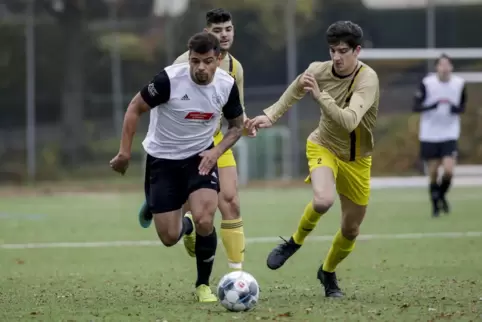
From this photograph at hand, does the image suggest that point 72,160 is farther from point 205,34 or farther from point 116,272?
point 205,34

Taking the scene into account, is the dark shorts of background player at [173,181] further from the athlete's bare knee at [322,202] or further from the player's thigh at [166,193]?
the athlete's bare knee at [322,202]

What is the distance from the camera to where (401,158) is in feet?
80.4

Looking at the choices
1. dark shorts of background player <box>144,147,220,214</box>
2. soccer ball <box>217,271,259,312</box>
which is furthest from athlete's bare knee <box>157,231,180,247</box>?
soccer ball <box>217,271,259,312</box>

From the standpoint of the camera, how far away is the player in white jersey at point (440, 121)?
53.9ft

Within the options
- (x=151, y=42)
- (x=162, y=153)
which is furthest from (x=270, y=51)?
(x=162, y=153)

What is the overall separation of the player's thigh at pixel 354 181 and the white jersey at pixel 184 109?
104 centimetres

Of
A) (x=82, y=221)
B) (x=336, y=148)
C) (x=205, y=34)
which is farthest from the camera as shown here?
(x=82, y=221)

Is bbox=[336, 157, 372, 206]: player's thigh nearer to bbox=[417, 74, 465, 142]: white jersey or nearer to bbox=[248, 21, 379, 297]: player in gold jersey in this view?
bbox=[248, 21, 379, 297]: player in gold jersey

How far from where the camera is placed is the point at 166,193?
8.21 meters

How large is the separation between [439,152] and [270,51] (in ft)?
37.3

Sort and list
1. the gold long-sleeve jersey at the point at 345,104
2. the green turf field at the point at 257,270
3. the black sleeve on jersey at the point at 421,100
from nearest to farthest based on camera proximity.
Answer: the green turf field at the point at 257,270
the gold long-sleeve jersey at the point at 345,104
the black sleeve on jersey at the point at 421,100

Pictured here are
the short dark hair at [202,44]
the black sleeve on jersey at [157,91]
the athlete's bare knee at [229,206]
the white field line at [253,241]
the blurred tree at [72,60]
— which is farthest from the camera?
the blurred tree at [72,60]

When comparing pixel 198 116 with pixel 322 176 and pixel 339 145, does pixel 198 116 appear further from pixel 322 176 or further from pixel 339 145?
pixel 339 145

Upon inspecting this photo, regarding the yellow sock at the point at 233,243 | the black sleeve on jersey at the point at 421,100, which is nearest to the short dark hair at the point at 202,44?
the yellow sock at the point at 233,243
